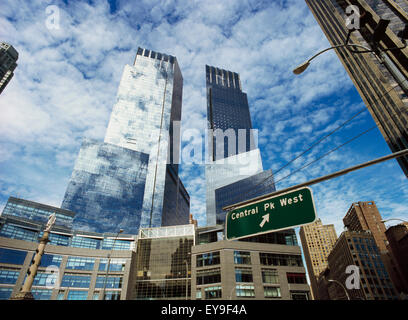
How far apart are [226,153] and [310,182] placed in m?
187

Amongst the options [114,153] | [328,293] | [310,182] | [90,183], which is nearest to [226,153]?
[114,153]

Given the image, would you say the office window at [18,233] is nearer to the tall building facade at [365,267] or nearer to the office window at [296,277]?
the office window at [296,277]

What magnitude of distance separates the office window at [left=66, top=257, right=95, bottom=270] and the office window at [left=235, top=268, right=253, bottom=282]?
42.0m

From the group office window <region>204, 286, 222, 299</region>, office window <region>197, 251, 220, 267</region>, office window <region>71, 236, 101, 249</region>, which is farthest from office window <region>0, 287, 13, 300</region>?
office window <region>204, 286, 222, 299</region>

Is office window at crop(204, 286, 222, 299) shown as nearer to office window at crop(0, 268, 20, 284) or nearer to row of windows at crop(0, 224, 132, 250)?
office window at crop(0, 268, 20, 284)

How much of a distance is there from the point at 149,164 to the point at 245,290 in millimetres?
108296

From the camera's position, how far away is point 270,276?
51.5 meters

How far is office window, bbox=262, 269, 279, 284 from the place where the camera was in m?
51.0

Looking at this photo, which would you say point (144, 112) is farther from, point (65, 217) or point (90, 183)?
point (65, 217)

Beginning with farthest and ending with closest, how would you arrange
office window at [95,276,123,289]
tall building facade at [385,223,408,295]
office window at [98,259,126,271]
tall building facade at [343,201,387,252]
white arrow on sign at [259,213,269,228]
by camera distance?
tall building facade at [343,201,387,252], tall building facade at [385,223,408,295], office window at [98,259,126,271], office window at [95,276,123,289], white arrow on sign at [259,213,269,228]

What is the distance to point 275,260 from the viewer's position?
54281 millimetres

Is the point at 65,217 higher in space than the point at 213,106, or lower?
lower

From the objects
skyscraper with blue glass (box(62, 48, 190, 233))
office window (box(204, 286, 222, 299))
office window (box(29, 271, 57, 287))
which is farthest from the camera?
skyscraper with blue glass (box(62, 48, 190, 233))
